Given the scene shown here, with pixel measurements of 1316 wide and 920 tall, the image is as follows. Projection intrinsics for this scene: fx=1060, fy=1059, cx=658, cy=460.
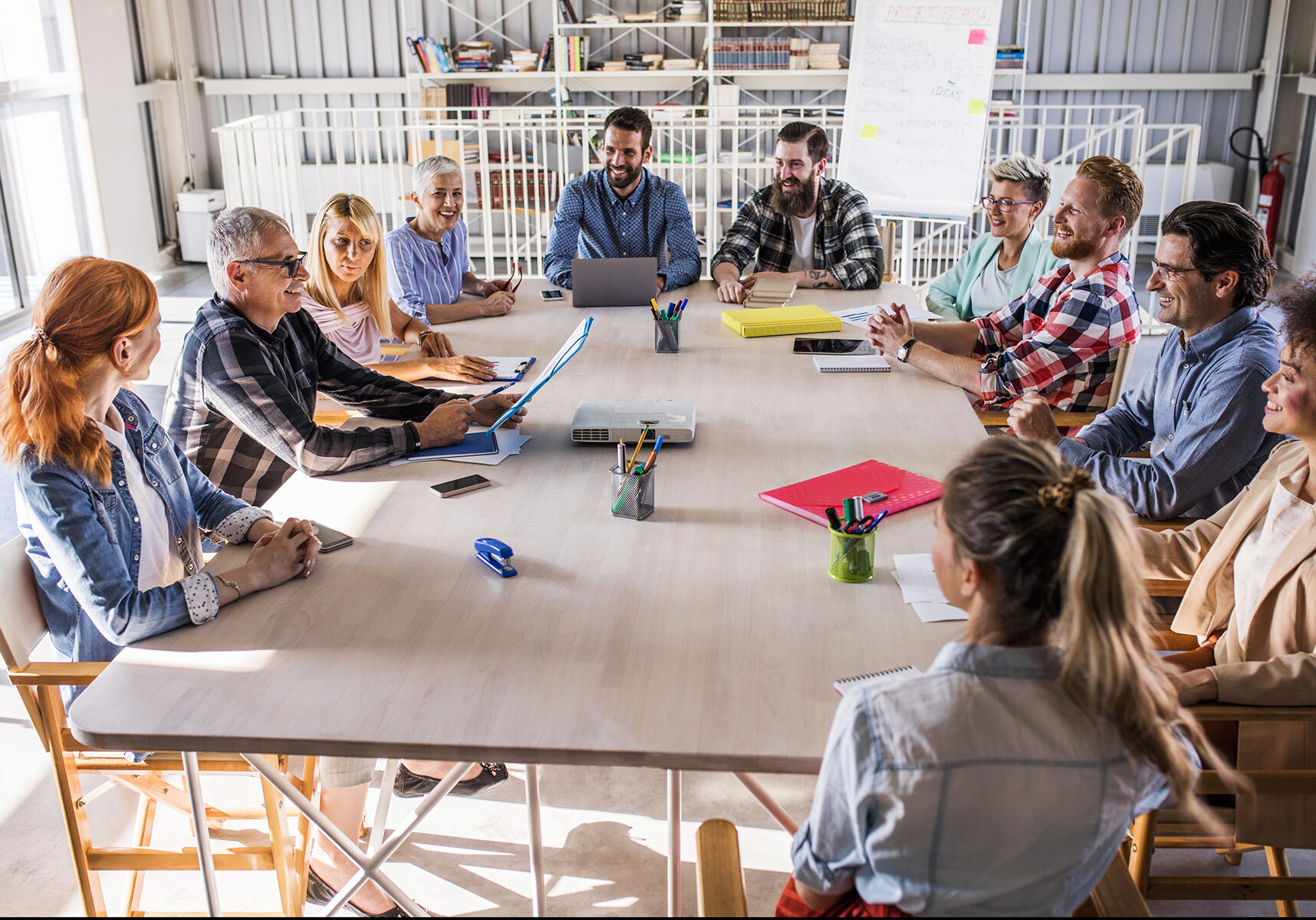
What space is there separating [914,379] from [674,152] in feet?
19.2

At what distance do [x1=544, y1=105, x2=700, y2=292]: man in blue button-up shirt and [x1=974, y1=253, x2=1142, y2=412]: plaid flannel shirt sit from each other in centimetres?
150

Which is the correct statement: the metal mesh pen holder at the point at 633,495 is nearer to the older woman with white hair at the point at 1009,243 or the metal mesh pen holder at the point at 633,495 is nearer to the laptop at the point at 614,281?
the laptop at the point at 614,281

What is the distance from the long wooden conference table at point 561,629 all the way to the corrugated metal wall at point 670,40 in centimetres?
686

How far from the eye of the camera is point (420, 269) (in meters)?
3.62

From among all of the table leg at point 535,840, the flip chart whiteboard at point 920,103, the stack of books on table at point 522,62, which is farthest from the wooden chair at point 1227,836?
the stack of books on table at point 522,62

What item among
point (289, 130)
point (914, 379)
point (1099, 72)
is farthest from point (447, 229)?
point (1099, 72)

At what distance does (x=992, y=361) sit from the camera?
2.85 metres

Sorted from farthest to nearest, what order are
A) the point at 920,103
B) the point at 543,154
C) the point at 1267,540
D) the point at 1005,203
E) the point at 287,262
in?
1. the point at 543,154
2. the point at 920,103
3. the point at 1005,203
4. the point at 287,262
5. the point at 1267,540

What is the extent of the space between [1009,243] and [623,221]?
1444mm

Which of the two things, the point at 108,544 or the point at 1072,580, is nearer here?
the point at 1072,580

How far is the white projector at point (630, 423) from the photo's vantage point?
2.29m

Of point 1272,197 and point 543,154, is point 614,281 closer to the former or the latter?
point 543,154

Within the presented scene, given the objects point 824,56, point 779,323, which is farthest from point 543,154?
point 779,323

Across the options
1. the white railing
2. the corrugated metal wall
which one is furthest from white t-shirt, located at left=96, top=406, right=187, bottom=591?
the corrugated metal wall
